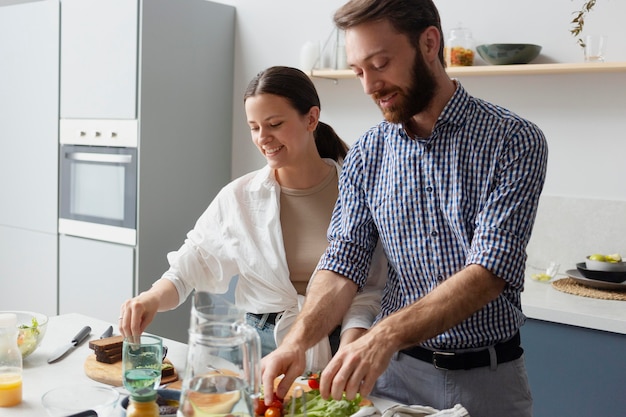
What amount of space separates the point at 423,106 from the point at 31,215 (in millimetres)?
2869

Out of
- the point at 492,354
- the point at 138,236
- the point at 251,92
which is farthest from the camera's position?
the point at 138,236

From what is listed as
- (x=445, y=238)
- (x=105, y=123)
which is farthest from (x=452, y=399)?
(x=105, y=123)

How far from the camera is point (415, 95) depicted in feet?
5.20

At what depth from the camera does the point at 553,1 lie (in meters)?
2.87

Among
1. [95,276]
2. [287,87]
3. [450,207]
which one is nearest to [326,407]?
[450,207]

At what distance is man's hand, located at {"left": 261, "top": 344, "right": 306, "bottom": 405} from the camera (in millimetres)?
1344

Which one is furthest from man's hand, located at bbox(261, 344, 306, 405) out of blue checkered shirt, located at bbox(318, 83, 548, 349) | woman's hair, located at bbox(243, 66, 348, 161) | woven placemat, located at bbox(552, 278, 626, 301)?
woven placemat, located at bbox(552, 278, 626, 301)

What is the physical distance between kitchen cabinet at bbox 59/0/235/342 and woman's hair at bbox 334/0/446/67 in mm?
1980

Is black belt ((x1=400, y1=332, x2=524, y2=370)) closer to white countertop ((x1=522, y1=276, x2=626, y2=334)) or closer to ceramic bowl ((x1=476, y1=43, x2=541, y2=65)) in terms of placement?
white countertop ((x1=522, y1=276, x2=626, y2=334))

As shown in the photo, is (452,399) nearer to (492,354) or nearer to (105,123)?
(492,354)

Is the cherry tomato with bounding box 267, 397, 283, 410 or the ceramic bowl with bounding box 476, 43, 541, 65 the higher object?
the ceramic bowl with bounding box 476, 43, 541, 65

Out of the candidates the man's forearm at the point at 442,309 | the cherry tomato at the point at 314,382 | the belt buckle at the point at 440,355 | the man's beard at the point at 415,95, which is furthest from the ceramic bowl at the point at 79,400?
the man's beard at the point at 415,95

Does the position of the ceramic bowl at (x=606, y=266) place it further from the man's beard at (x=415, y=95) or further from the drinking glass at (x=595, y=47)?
the man's beard at (x=415, y=95)

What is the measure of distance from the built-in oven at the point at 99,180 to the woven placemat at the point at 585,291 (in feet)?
6.21
